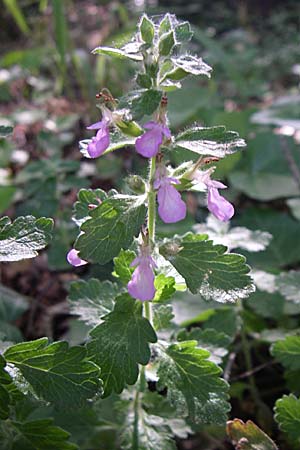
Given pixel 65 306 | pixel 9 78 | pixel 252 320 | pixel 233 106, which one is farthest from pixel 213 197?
pixel 9 78

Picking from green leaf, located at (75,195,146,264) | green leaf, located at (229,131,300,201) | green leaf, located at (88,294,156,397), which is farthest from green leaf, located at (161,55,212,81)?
green leaf, located at (229,131,300,201)

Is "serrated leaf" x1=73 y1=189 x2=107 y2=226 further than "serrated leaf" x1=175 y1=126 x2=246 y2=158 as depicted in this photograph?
Yes

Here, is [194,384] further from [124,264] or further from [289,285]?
[289,285]

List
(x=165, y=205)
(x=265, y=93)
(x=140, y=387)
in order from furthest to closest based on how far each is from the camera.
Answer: (x=265, y=93)
(x=140, y=387)
(x=165, y=205)

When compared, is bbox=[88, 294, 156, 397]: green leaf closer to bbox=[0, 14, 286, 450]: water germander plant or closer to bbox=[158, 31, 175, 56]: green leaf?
bbox=[0, 14, 286, 450]: water germander plant

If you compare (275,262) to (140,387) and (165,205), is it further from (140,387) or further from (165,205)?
(165,205)
